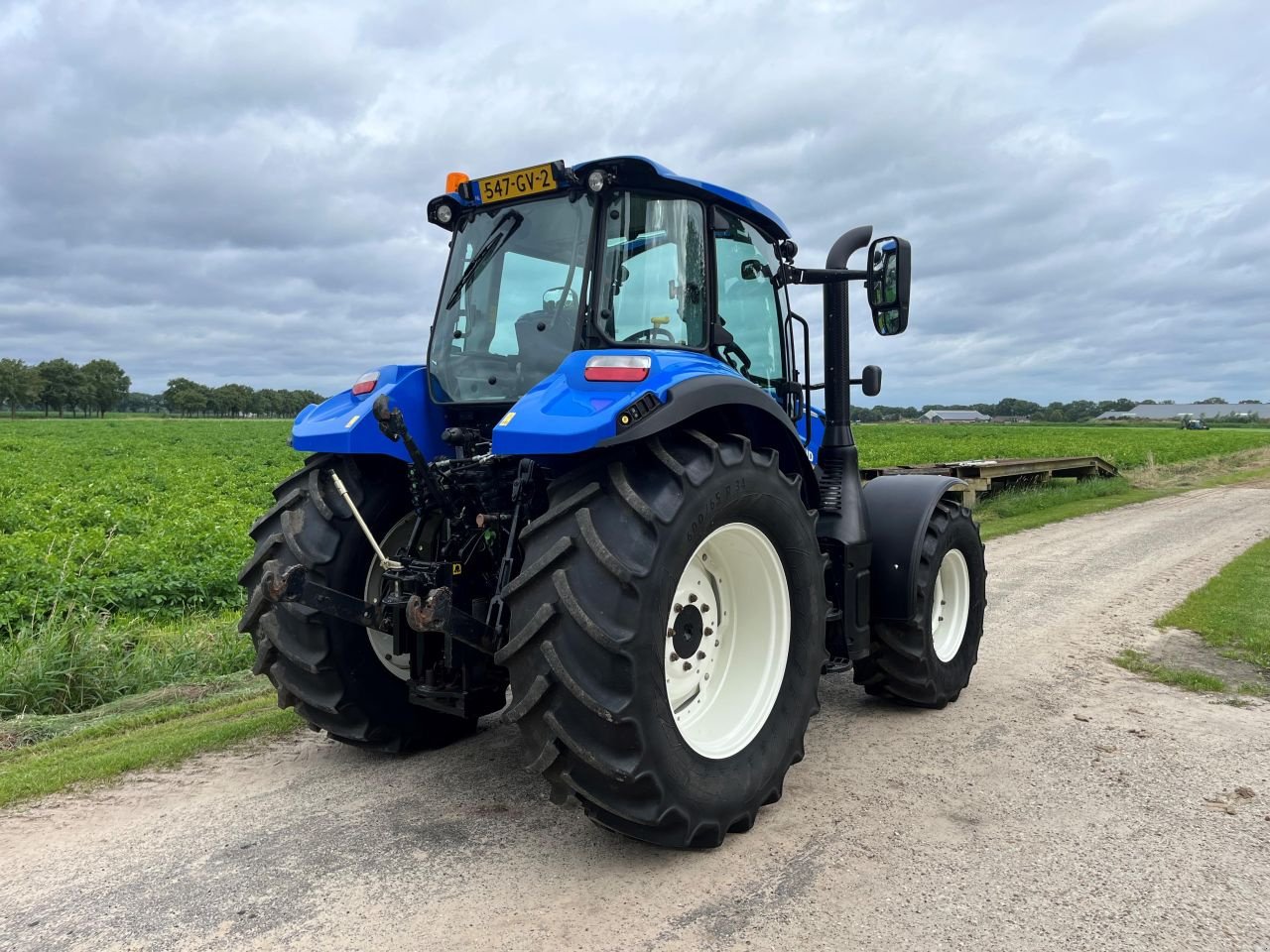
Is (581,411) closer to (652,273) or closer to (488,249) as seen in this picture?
(652,273)

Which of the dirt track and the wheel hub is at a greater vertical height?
the wheel hub

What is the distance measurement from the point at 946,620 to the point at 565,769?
3167 mm

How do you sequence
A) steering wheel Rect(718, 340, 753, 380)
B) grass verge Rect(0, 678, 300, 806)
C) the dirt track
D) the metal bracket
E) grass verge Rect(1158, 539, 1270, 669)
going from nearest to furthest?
the dirt track
the metal bracket
grass verge Rect(0, 678, 300, 806)
steering wheel Rect(718, 340, 753, 380)
grass verge Rect(1158, 539, 1270, 669)

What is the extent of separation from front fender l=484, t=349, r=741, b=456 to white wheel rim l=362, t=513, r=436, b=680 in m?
1.24

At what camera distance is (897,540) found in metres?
4.66

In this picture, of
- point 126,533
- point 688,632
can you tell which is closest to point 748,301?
point 688,632

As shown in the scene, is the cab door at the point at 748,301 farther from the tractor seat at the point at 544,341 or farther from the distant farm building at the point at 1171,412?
the distant farm building at the point at 1171,412

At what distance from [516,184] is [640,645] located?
216 cm

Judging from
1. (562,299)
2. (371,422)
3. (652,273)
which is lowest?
(371,422)

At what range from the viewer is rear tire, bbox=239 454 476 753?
3658mm

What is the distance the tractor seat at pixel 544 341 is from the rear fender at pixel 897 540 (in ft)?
6.81

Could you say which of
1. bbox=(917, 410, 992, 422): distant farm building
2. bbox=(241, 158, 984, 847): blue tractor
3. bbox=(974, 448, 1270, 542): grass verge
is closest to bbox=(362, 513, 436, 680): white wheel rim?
bbox=(241, 158, 984, 847): blue tractor

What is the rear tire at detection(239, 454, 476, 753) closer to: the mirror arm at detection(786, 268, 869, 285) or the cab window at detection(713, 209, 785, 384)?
the cab window at detection(713, 209, 785, 384)

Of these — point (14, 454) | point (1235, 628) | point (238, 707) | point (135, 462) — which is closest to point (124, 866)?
point (238, 707)
